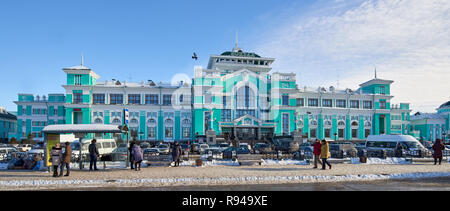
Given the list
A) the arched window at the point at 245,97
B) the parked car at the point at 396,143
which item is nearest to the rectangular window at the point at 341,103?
the arched window at the point at 245,97

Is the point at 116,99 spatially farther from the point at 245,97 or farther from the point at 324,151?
the point at 324,151

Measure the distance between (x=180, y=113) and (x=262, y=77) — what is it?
573 inches

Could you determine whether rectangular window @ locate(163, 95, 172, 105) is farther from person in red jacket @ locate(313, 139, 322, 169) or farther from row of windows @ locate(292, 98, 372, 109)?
person in red jacket @ locate(313, 139, 322, 169)

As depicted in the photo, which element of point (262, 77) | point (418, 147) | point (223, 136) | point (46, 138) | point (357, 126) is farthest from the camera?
point (357, 126)

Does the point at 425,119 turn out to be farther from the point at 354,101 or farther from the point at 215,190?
the point at 215,190

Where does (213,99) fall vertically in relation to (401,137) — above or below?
above

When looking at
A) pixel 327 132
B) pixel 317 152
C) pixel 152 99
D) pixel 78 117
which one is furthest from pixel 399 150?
pixel 78 117

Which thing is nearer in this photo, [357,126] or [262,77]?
[262,77]

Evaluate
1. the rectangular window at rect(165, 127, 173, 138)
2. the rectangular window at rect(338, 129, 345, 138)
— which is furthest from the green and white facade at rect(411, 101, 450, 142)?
the rectangular window at rect(165, 127, 173, 138)

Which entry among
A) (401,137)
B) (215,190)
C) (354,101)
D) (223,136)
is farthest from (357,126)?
(215,190)

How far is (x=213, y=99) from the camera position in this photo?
45500 millimetres

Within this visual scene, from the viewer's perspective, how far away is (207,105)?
45.3m

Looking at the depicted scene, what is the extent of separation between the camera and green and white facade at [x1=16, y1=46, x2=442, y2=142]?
45500 millimetres
